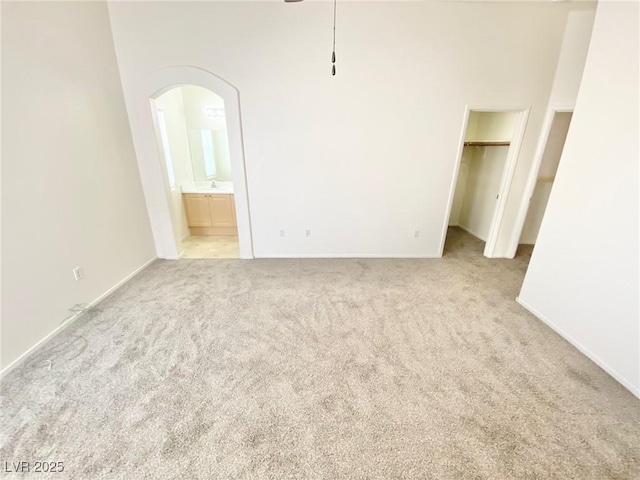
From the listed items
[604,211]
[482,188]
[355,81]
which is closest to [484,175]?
[482,188]

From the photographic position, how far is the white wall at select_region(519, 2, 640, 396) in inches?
71.4

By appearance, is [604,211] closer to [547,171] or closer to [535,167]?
[535,167]

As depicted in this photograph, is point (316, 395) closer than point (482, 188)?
Yes

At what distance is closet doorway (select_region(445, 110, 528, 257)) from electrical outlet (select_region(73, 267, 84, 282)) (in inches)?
187

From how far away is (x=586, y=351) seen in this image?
6.95 ft

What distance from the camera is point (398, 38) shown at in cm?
295

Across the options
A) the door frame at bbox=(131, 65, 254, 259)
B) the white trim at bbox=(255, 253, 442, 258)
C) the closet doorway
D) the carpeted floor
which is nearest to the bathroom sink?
the door frame at bbox=(131, 65, 254, 259)

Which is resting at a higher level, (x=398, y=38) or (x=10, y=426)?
(x=398, y=38)

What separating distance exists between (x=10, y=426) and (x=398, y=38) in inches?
179

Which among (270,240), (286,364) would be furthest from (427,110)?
(286,364)

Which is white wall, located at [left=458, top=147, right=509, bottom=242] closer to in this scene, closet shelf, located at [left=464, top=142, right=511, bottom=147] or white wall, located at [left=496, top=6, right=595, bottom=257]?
closet shelf, located at [left=464, top=142, right=511, bottom=147]

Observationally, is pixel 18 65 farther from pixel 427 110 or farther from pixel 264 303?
pixel 427 110

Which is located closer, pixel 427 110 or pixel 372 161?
pixel 427 110

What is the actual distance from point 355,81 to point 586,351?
3419 mm
